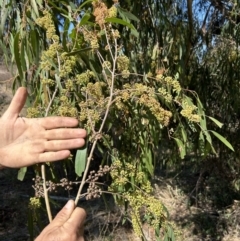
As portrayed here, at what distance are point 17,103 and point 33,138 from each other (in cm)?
9

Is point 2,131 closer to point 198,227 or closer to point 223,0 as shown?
point 223,0

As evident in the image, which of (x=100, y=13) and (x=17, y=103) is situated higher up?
(x=100, y=13)

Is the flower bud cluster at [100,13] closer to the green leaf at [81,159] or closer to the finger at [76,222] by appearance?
the green leaf at [81,159]

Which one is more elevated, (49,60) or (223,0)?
(223,0)

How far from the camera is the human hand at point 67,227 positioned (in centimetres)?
78

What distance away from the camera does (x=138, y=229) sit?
1.15 m

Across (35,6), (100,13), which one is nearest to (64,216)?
(100,13)

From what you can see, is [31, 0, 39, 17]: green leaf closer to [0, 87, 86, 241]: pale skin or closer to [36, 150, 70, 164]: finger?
[0, 87, 86, 241]: pale skin

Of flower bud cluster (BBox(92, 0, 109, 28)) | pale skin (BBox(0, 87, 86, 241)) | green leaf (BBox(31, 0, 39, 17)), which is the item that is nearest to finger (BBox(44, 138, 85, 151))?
pale skin (BBox(0, 87, 86, 241))

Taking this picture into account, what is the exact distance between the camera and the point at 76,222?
2.73 ft

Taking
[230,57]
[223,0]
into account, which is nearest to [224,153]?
[230,57]

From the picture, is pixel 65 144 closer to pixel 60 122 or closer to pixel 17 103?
pixel 60 122

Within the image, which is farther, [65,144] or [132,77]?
[132,77]

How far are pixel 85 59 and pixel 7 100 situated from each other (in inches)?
200
